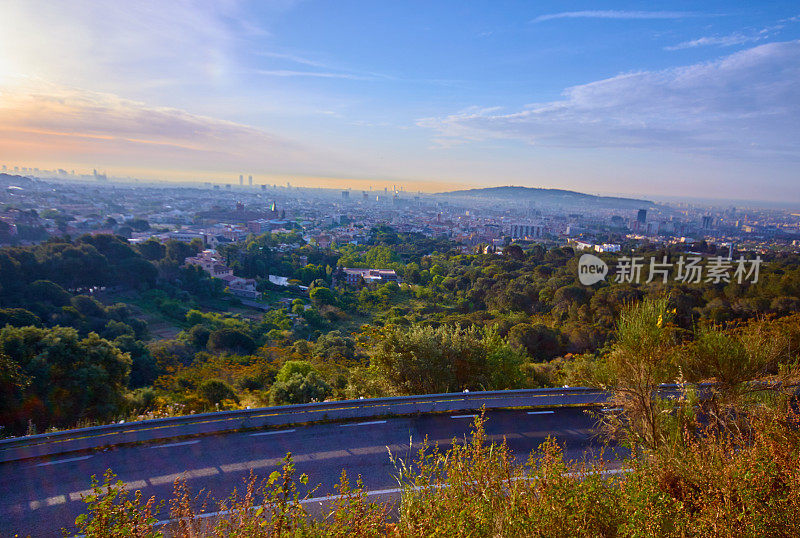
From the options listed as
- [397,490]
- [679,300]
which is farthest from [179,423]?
[679,300]

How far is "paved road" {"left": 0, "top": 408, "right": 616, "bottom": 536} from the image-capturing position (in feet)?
11.9

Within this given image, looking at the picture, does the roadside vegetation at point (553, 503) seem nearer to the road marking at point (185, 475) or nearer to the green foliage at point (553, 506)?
the green foliage at point (553, 506)

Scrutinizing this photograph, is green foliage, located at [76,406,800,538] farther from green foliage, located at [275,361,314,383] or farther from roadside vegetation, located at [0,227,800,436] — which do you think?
green foliage, located at [275,361,314,383]

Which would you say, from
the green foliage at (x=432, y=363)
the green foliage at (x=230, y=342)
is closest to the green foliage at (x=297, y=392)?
the green foliage at (x=432, y=363)

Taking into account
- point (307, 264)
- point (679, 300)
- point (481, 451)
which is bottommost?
point (307, 264)

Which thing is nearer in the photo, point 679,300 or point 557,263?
point 679,300

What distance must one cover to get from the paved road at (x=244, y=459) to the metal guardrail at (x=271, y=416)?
0.13m

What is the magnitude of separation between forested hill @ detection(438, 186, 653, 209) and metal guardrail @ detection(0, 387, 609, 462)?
122168mm

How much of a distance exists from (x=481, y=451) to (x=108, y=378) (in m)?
7.89

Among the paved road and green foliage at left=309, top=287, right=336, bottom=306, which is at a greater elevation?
the paved road

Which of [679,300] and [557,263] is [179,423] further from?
[557,263]

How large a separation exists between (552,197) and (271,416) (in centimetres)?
14210

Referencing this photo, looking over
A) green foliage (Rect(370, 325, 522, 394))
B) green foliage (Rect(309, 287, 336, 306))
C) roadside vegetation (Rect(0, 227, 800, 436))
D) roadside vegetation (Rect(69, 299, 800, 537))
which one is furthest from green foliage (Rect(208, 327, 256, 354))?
roadside vegetation (Rect(69, 299, 800, 537))

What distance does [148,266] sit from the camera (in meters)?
23.5
